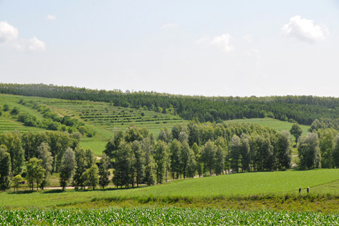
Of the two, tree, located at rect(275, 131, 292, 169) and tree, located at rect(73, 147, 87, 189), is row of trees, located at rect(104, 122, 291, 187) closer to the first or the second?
tree, located at rect(275, 131, 292, 169)

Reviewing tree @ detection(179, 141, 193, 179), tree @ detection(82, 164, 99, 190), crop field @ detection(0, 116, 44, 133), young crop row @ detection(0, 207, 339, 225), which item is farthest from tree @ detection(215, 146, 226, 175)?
crop field @ detection(0, 116, 44, 133)

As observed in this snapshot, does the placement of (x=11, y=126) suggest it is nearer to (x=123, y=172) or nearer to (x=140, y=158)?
(x=123, y=172)

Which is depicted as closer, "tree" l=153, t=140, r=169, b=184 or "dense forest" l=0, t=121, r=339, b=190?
"dense forest" l=0, t=121, r=339, b=190

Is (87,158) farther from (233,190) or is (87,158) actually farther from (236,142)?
(236,142)

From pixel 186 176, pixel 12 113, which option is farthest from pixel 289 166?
pixel 12 113

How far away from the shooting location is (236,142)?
103125 millimetres

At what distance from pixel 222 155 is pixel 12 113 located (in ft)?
501

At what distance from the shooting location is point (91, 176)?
7688 centimetres

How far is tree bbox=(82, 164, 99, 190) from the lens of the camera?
7662 cm

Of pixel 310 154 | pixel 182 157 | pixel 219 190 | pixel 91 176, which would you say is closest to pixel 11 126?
pixel 91 176

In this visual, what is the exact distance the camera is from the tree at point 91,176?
76.6 m

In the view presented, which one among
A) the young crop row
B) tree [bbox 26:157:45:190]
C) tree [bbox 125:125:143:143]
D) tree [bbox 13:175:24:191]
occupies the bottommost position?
tree [bbox 13:175:24:191]

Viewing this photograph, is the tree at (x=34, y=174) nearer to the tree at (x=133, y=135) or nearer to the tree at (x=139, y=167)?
the tree at (x=139, y=167)

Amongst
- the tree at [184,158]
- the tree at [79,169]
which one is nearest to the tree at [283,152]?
the tree at [184,158]
